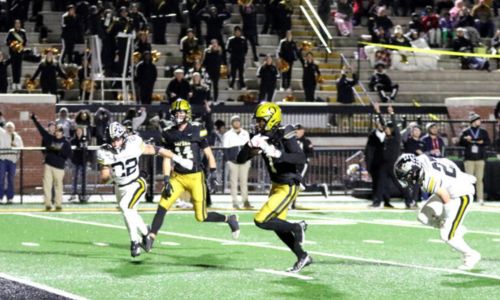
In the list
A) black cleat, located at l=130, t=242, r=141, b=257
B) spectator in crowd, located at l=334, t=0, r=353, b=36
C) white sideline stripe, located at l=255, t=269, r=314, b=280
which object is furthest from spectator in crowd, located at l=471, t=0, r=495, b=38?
white sideline stripe, located at l=255, t=269, r=314, b=280

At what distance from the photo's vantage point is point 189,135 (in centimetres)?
1639

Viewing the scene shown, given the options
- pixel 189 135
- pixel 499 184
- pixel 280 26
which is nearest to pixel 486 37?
pixel 280 26

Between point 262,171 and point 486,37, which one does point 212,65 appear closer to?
point 262,171

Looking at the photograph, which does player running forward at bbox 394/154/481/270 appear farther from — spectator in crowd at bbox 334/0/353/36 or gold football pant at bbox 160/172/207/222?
spectator in crowd at bbox 334/0/353/36

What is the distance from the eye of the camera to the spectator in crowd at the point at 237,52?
3197cm

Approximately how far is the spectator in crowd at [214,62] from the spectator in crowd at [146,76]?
1431 mm

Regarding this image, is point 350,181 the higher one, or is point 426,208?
point 426,208

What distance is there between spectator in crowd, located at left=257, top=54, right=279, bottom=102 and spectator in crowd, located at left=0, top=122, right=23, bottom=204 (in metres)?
7.50

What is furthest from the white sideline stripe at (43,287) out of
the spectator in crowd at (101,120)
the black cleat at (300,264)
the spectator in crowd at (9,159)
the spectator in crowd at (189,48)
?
the spectator in crowd at (189,48)

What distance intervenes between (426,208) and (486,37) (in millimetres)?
24546

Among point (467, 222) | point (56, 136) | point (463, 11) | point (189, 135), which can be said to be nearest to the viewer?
point (189, 135)

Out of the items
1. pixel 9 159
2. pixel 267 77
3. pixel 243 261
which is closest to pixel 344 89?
pixel 267 77

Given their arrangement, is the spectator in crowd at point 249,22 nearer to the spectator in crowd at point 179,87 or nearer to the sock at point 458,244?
the spectator in crowd at point 179,87

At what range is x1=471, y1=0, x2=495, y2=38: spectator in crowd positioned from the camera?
3803 cm
